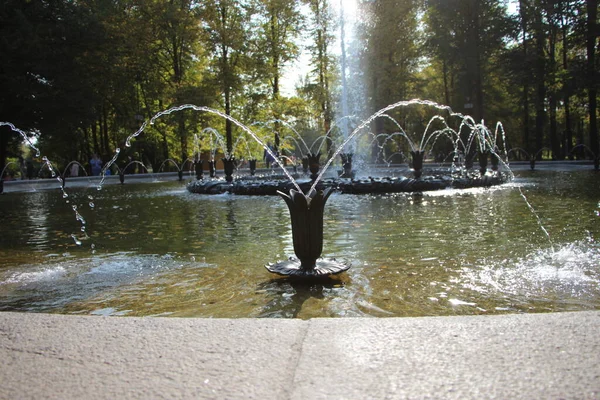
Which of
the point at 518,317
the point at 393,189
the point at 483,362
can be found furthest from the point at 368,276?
the point at 393,189

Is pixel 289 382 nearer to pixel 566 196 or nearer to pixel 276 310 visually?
pixel 276 310

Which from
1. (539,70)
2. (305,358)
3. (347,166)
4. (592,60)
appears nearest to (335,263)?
(305,358)

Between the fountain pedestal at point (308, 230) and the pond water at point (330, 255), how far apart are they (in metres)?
0.13

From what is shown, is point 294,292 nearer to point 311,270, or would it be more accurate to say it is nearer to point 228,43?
point 311,270

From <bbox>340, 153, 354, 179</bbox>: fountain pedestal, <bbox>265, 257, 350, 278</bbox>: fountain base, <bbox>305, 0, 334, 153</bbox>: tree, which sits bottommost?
<bbox>265, 257, 350, 278</bbox>: fountain base

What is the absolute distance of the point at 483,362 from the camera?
83.7 inches

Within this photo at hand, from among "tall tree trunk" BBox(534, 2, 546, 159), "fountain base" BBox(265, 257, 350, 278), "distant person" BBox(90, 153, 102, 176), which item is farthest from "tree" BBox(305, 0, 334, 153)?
"fountain base" BBox(265, 257, 350, 278)

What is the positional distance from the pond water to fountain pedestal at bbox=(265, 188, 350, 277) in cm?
13

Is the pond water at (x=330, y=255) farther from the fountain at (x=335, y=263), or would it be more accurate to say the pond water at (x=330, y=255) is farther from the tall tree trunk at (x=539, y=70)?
the tall tree trunk at (x=539, y=70)

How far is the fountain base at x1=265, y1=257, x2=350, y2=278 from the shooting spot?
4367mm

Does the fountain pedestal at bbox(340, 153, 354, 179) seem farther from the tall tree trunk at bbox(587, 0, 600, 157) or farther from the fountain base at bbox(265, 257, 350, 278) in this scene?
the fountain base at bbox(265, 257, 350, 278)

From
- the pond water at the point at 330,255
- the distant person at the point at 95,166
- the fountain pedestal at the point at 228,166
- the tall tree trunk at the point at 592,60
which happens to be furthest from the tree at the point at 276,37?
the pond water at the point at 330,255

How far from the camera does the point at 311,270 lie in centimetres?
442

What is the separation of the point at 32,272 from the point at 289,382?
173 inches
